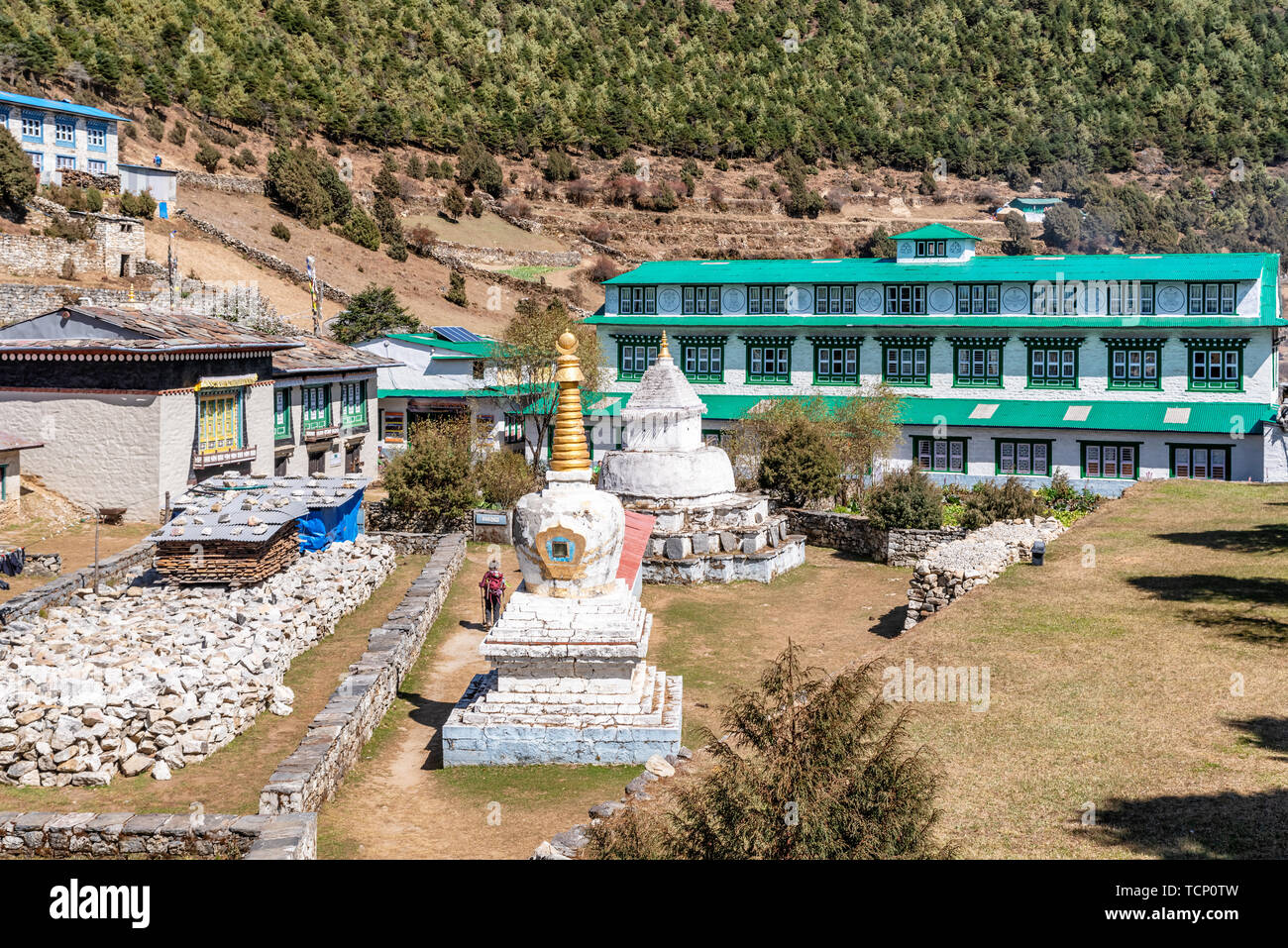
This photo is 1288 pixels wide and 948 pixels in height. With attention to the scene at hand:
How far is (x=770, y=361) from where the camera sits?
49.3 meters

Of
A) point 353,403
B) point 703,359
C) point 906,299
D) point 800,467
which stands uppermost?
point 906,299

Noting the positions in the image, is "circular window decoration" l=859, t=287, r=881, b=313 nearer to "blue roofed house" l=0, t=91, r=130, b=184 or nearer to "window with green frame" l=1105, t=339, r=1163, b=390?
"window with green frame" l=1105, t=339, r=1163, b=390

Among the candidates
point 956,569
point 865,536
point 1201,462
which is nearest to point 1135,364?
point 1201,462

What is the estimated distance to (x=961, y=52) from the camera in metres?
152

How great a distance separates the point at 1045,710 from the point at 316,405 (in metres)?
32.2

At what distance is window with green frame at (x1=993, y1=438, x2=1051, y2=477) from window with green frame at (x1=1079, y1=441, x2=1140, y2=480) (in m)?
1.24

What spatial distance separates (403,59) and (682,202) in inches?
1373

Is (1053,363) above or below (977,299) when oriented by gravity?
below

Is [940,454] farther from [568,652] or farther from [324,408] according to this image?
[568,652]

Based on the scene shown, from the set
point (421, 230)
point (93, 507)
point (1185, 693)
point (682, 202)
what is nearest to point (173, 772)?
point (1185, 693)

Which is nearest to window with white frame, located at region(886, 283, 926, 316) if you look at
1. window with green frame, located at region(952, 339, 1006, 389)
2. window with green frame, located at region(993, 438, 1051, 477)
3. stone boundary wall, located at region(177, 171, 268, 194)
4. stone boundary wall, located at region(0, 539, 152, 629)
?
window with green frame, located at region(952, 339, 1006, 389)

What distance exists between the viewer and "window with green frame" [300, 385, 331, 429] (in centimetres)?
4141

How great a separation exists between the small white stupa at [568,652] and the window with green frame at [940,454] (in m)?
27.7

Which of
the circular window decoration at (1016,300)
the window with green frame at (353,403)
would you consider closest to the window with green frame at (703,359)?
the circular window decoration at (1016,300)
